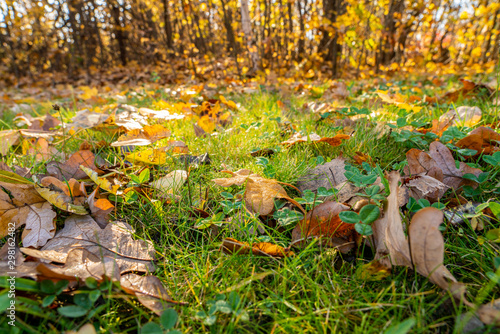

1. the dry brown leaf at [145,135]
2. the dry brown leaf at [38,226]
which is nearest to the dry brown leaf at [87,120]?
the dry brown leaf at [145,135]

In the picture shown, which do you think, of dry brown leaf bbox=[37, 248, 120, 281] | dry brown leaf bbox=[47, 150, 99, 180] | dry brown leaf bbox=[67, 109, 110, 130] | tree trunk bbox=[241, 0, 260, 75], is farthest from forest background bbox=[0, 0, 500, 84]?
dry brown leaf bbox=[37, 248, 120, 281]

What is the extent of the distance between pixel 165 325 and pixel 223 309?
0.45 ft

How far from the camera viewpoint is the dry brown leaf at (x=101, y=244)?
0.82 metres

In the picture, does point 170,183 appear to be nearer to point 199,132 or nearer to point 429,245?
point 199,132

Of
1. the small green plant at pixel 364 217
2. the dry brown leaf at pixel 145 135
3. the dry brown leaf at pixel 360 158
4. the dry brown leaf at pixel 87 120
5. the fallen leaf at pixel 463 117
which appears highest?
the dry brown leaf at pixel 87 120

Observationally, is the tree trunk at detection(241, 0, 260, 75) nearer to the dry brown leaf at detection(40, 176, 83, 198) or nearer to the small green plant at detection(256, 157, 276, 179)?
the small green plant at detection(256, 157, 276, 179)

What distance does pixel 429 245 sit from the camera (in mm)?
681

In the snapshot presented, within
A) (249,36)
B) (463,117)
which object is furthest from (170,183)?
(249,36)

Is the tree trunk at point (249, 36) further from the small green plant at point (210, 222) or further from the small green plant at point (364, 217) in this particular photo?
the small green plant at point (364, 217)

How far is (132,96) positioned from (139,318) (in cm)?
376

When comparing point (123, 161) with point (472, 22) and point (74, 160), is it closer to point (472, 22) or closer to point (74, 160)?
point (74, 160)

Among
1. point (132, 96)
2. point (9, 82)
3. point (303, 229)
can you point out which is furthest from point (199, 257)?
point (9, 82)

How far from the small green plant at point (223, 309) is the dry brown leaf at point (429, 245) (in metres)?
0.45

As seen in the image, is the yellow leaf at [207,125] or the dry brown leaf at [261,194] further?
the yellow leaf at [207,125]
